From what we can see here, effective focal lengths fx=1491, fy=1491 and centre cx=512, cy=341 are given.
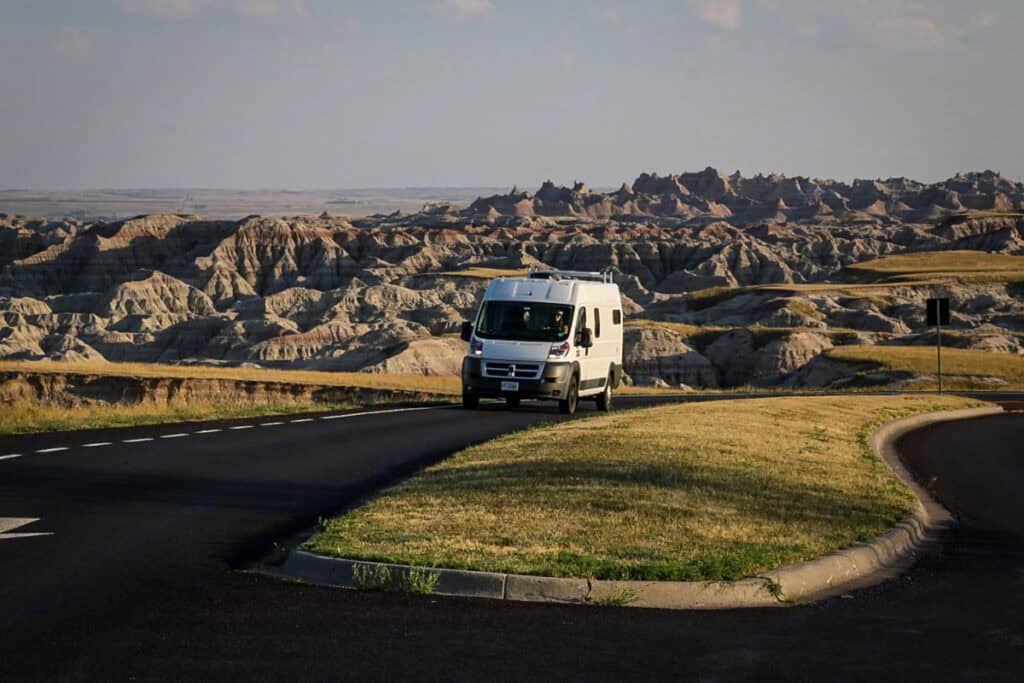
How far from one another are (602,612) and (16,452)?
12.9 metres

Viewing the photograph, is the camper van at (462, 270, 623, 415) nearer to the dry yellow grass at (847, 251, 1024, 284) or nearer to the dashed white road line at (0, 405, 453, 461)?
the dashed white road line at (0, 405, 453, 461)

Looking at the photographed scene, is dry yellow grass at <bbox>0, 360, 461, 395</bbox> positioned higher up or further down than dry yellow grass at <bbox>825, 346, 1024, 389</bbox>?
higher up

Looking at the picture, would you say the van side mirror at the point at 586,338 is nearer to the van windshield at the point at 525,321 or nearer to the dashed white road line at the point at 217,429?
the van windshield at the point at 525,321

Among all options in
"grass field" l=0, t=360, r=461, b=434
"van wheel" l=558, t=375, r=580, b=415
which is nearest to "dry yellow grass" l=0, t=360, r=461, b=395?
"grass field" l=0, t=360, r=461, b=434

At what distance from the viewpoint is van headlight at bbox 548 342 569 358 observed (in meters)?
29.7

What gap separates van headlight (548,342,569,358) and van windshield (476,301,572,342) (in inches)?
4.7

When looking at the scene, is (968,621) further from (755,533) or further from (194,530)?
(194,530)

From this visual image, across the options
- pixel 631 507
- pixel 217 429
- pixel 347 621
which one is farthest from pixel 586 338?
pixel 347 621

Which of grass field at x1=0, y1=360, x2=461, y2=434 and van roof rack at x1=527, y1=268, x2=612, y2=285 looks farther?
van roof rack at x1=527, y1=268, x2=612, y2=285

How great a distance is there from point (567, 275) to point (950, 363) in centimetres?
4267

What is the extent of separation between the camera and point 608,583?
34.4ft

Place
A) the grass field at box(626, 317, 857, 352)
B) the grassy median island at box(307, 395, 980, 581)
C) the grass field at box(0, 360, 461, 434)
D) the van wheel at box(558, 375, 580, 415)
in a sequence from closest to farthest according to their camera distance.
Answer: the grassy median island at box(307, 395, 980, 581)
the grass field at box(0, 360, 461, 434)
the van wheel at box(558, 375, 580, 415)
the grass field at box(626, 317, 857, 352)

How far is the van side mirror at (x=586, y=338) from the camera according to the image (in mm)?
30000

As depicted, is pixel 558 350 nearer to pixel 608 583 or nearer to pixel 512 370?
pixel 512 370
